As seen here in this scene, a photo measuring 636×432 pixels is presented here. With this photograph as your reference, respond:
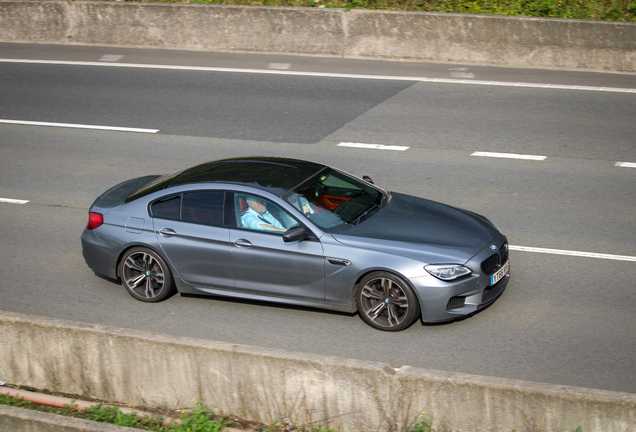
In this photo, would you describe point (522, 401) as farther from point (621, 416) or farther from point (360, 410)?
point (360, 410)

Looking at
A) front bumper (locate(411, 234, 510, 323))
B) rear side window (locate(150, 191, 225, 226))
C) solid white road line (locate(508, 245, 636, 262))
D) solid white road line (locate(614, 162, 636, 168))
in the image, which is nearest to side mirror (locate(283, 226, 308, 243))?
rear side window (locate(150, 191, 225, 226))

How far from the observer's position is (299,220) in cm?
710

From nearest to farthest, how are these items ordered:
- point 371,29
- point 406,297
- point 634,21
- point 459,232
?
point 406,297
point 459,232
point 634,21
point 371,29

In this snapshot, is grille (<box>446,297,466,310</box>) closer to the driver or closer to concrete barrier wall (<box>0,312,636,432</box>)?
concrete barrier wall (<box>0,312,636,432</box>)

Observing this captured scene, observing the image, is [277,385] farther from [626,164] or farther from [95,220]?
[626,164]

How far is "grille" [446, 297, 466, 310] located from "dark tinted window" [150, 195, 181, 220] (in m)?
3.17

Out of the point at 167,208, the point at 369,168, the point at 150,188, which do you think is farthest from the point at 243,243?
the point at 369,168

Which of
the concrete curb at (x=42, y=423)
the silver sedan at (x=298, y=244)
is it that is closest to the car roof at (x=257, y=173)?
the silver sedan at (x=298, y=244)

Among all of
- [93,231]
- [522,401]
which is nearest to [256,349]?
[522,401]

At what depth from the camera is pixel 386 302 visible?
22.4 feet

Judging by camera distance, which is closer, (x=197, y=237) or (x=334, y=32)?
(x=197, y=237)

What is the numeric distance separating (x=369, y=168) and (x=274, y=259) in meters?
4.33

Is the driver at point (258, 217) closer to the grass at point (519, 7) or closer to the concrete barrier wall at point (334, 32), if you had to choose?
the concrete barrier wall at point (334, 32)

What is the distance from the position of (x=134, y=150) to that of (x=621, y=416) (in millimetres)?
9562
